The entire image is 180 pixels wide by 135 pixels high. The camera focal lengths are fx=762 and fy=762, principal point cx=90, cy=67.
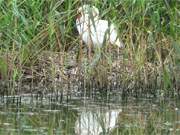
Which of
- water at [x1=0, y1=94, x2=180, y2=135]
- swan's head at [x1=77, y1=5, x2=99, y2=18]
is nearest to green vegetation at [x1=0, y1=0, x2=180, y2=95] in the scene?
swan's head at [x1=77, y1=5, x2=99, y2=18]

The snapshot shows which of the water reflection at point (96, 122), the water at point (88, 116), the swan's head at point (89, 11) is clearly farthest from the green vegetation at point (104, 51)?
the water reflection at point (96, 122)

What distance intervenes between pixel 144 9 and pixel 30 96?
136 centimetres

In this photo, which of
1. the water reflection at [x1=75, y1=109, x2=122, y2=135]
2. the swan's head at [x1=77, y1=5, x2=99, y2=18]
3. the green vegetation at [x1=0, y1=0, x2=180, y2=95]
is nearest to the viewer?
the water reflection at [x1=75, y1=109, x2=122, y2=135]

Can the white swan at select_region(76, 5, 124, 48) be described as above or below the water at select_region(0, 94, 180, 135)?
above

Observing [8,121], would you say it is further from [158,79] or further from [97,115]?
[158,79]

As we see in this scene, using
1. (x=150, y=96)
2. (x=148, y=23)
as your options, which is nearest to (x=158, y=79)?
(x=150, y=96)

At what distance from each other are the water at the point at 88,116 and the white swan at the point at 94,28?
538mm

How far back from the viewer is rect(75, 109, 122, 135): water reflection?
544cm

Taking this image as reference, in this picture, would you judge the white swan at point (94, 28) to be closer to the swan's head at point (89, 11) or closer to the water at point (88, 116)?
the swan's head at point (89, 11)

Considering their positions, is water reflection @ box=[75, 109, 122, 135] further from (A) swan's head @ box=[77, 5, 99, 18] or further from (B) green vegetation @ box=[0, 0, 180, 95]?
(A) swan's head @ box=[77, 5, 99, 18]

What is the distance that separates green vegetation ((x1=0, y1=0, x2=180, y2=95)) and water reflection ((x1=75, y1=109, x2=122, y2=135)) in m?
0.68

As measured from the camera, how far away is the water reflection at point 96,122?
544cm

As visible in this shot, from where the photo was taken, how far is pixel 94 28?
6633 mm

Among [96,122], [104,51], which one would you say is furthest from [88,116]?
[104,51]
